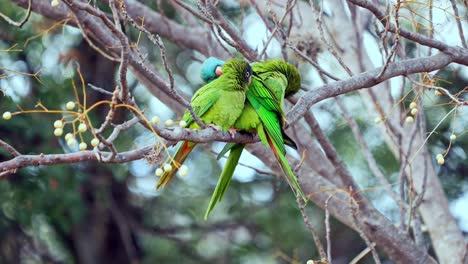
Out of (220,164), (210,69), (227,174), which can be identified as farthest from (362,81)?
(220,164)

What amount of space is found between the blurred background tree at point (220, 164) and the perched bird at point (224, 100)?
17.3 inches

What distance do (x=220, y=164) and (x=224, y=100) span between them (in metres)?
3.74

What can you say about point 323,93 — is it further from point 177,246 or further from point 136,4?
point 177,246

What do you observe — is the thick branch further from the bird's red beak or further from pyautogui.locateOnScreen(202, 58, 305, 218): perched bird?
the bird's red beak

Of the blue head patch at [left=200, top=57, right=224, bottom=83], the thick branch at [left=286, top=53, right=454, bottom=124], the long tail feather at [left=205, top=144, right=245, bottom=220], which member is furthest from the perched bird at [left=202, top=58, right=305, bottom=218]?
the blue head patch at [left=200, top=57, right=224, bottom=83]

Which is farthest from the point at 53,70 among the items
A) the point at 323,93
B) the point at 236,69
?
the point at 323,93

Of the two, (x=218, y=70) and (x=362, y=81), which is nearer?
(x=362, y=81)

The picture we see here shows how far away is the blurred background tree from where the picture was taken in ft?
14.2

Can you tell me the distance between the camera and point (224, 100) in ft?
10.7

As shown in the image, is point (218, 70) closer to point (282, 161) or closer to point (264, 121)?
point (264, 121)

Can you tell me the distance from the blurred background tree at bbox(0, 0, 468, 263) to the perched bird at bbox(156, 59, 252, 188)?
1.44 ft

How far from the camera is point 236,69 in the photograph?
3338 mm

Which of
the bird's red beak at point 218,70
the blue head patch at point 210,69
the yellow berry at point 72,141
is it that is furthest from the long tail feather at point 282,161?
the yellow berry at point 72,141

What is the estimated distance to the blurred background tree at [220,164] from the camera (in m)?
4.33
